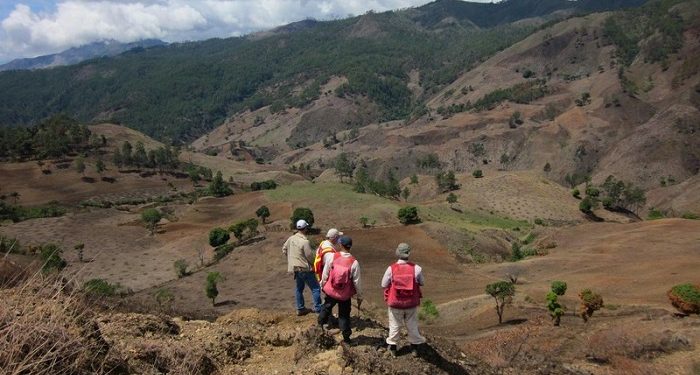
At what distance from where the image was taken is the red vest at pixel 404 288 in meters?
10.2

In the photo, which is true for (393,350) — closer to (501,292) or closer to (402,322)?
(402,322)

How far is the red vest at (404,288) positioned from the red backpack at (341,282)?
90 centimetres

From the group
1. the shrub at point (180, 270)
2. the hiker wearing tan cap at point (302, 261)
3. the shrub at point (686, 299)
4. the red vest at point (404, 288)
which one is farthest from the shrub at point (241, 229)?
the red vest at point (404, 288)

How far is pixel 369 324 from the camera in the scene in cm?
1228

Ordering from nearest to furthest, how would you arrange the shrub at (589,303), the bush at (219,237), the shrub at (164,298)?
the shrub at (589,303), the shrub at (164,298), the bush at (219,237)

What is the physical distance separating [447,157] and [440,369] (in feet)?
466

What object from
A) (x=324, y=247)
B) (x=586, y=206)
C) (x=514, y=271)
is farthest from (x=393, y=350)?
(x=586, y=206)

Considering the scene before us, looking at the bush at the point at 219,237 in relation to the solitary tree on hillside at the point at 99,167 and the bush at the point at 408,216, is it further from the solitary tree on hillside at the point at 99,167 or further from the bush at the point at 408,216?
the solitary tree on hillside at the point at 99,167

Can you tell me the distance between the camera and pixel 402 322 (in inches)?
411

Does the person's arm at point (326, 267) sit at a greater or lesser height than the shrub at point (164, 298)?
greater

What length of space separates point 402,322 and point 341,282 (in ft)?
4.85

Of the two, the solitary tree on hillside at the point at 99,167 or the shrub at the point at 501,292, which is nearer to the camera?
the shrub at the point at 501,292

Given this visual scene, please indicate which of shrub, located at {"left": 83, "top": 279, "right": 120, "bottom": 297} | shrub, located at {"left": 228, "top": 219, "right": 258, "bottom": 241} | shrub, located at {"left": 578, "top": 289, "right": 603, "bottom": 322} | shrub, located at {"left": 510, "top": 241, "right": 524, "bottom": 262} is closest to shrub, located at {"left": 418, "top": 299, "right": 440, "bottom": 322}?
shrub, located at {"left": 578, "top": 289, "right": 603, "bottom": 322}

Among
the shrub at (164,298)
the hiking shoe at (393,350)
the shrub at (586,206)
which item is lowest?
the shrub at (586,206)
